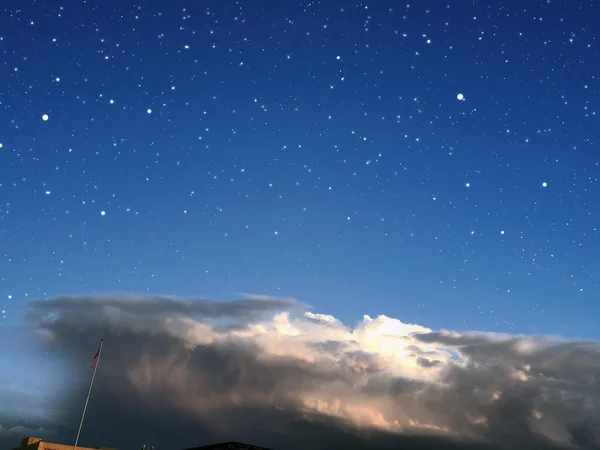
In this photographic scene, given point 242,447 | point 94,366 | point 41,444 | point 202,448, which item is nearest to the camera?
point 242,447

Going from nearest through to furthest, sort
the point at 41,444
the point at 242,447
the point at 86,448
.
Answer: the point at 242,447 → the point at 41,444 → the point at 86,448

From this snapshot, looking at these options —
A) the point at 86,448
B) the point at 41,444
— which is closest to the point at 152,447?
the point at 86,448

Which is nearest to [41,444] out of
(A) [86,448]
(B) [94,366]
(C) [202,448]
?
(A) [86,448]

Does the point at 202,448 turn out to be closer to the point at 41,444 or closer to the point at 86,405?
the point at 86,405

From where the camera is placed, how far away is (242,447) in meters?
33.9

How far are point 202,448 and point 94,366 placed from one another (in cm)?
1129

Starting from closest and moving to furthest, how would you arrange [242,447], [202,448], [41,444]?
[242,447] → [202,448] → [41,444]

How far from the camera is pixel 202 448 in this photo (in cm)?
3747

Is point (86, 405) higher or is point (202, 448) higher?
point (86, 405)

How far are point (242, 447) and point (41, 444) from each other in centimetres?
2598

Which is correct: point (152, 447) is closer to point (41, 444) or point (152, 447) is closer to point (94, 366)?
point (41, 444)

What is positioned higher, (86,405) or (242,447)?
(86,405)

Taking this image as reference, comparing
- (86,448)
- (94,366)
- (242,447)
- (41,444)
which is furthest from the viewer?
(86,448)

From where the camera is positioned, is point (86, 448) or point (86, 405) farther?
point (86, 448)
